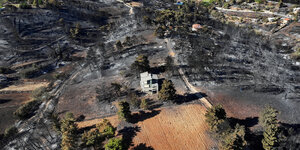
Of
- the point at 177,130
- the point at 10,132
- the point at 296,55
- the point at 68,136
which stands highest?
the point at 296,55

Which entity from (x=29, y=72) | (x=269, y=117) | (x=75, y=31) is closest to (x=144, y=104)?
(x=269, y=117)

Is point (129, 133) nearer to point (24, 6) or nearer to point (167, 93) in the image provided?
point (167, 93)

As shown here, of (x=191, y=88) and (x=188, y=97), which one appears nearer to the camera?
(x=188, y=97)

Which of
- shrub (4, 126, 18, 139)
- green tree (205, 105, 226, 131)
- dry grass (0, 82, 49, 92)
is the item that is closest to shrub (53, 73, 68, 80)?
dry grass (0, 82, 49, 92)


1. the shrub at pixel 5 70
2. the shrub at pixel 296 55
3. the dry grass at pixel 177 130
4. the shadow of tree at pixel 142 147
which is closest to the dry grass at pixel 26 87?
the shrub at pixel 5 70

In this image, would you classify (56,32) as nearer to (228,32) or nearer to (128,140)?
(128,140)

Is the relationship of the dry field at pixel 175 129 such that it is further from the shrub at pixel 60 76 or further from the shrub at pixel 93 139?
the shrub at pixel 60 76
